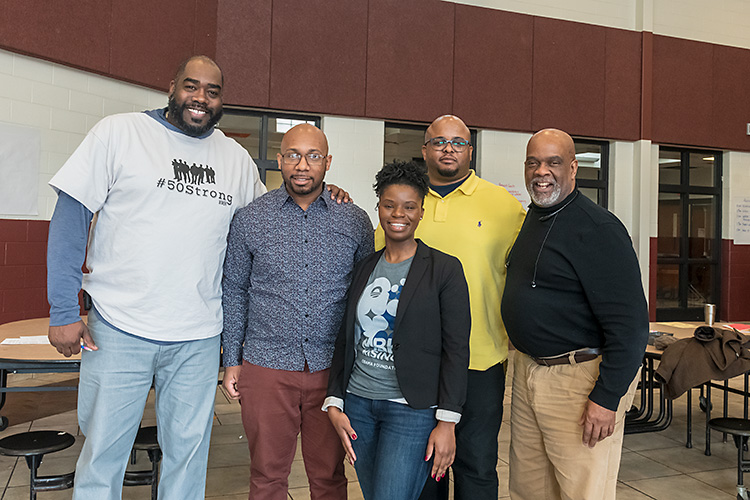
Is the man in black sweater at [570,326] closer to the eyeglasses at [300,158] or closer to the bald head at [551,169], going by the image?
the bald head at [551,169]

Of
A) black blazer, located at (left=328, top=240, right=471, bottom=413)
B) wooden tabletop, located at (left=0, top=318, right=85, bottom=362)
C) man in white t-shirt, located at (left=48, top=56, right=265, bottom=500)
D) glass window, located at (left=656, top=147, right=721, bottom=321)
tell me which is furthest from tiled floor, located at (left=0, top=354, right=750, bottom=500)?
glass window, located at (left=656, top=147, right=721, bottom=321)

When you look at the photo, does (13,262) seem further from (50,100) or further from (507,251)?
(507,251)

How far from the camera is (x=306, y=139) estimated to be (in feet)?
7.34

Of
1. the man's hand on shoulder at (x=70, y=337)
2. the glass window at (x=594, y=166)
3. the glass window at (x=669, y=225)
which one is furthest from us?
the glass window at (x=669, y=225)

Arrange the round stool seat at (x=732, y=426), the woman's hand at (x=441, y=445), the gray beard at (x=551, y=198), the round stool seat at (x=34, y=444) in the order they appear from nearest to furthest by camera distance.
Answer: the woman's hand at (x=441, y=445) → the gray beard at (x=551, y=198) → the round stool seat at (x=34, y=444) → the round stool seat at (x=732, y=426)

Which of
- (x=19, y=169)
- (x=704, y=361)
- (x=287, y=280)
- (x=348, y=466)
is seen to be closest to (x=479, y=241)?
(x=287, y=280)

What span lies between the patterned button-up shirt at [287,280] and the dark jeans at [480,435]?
1.98ft

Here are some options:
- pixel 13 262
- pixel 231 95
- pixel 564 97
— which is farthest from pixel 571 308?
pixel 564 97

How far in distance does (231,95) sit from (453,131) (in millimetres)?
4558

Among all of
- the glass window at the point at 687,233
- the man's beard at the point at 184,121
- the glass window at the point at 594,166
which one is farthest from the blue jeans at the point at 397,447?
the glass window at the point at 687,233

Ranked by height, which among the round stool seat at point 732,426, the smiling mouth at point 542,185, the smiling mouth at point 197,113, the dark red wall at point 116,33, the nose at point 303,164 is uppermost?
the dark red wall at point 116,33

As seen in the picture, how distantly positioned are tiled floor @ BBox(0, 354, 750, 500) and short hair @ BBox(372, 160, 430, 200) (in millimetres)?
1864

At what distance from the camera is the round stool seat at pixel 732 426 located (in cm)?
340

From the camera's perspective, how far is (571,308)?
82.4 inches
